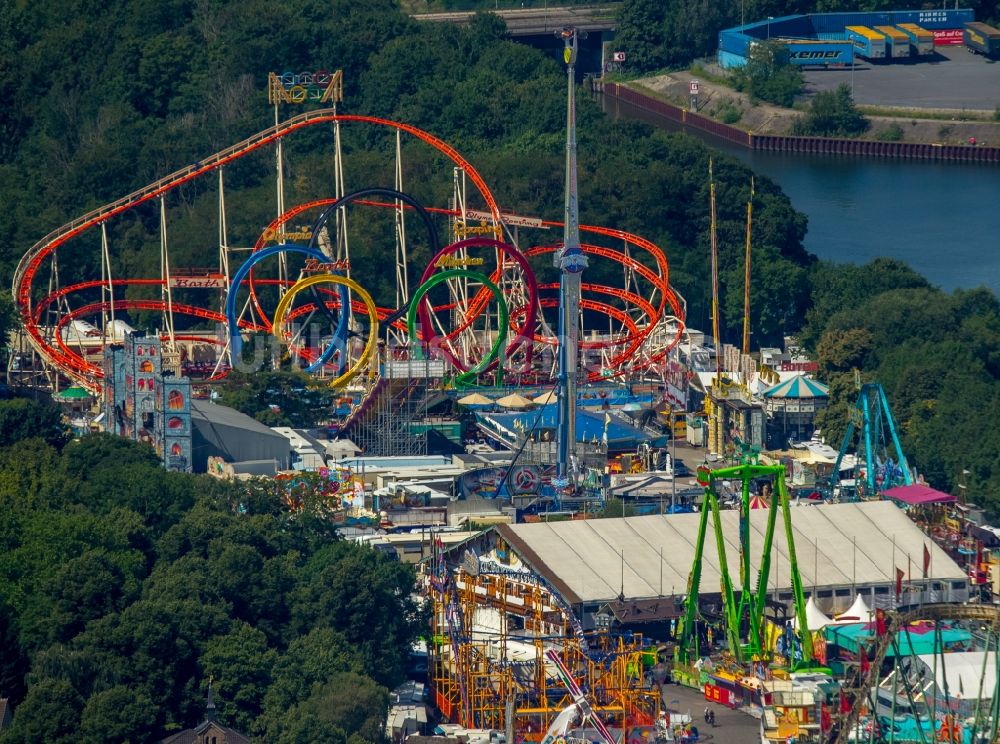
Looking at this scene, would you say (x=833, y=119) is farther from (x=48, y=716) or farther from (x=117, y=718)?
(x=48, y=716)

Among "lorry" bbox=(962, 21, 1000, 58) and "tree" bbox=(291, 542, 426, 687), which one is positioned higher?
"tree" bbox=(291, 542, 426, 687)

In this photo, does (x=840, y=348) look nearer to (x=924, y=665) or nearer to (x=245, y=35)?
(x=924, y=665)

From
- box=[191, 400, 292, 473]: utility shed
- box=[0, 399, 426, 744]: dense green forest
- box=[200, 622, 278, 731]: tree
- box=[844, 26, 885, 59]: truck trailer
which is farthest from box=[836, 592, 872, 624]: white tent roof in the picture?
box=[844, 26, 885, 59]: truck trailer

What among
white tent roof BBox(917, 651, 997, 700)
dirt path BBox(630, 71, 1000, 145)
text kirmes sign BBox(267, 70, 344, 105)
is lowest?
dirt path BBox(630, 71, 1000, 145)

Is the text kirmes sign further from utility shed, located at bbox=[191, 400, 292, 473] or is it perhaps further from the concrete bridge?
the concrete bridge

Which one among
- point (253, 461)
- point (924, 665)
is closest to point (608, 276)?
point (253, 461)

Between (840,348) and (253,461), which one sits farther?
(840,348)

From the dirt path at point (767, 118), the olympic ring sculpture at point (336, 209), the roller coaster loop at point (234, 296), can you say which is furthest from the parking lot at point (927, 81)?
the roller coaster loop at point (234, 296)
